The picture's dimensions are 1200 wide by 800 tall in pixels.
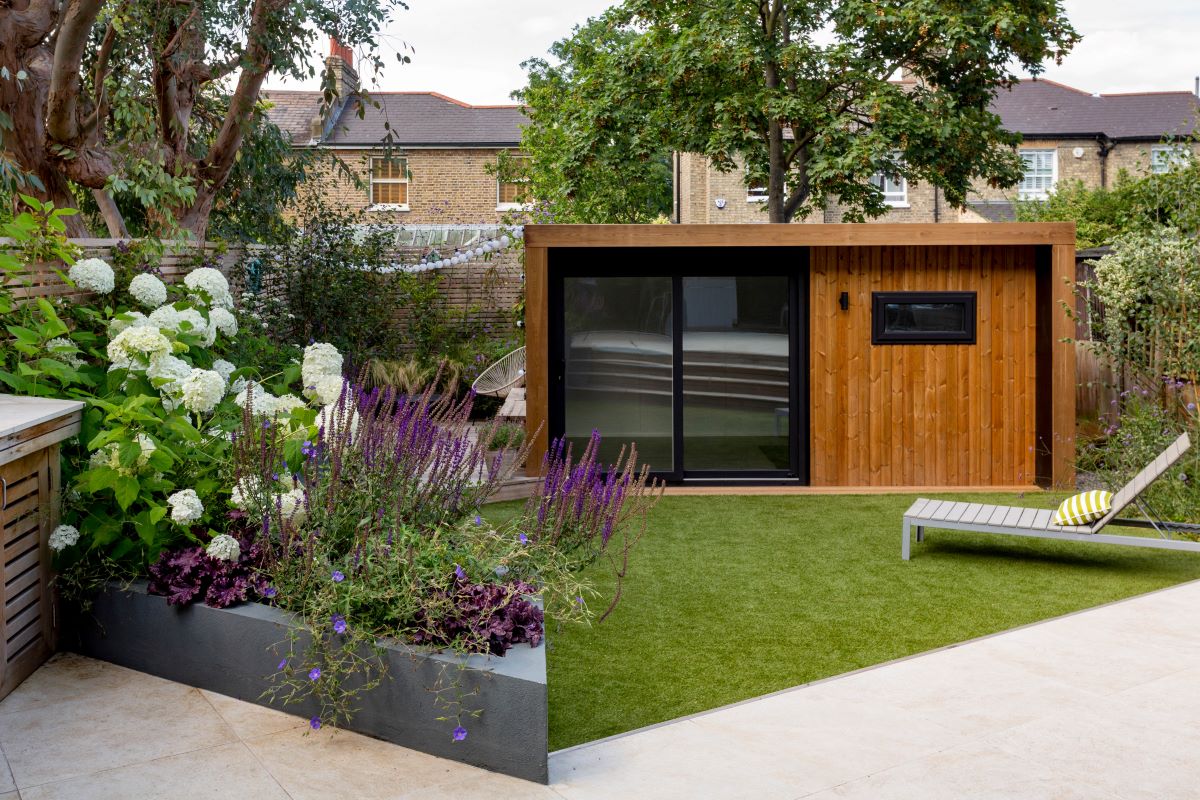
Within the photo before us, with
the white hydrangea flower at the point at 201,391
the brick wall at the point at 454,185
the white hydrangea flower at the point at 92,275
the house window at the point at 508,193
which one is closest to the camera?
the white hydrangea flower at the point at 201,391

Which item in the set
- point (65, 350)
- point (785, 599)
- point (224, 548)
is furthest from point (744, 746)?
point (65, 350)

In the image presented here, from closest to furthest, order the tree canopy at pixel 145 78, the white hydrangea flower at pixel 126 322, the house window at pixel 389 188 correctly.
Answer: the white hydrangea flower at pixel 126 322 < the tree canopy at pixel 145 78 < the house window at pixel 389 188

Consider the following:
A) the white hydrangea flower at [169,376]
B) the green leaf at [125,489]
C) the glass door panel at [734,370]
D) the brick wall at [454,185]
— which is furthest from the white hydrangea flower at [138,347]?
the brick wall at [454,185]

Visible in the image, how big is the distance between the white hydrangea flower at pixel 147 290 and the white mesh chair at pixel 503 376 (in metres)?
6.16

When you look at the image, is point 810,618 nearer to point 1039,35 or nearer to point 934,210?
point 1039,35

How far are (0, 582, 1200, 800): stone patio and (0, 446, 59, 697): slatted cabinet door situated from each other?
100 mm

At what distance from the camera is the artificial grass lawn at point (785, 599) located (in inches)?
186

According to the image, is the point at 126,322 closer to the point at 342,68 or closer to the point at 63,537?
the point at 63,537

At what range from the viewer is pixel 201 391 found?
4.98 m

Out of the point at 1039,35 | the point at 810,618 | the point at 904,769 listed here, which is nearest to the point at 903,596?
the point at 810,618

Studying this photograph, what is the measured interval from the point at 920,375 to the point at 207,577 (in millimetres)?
6919

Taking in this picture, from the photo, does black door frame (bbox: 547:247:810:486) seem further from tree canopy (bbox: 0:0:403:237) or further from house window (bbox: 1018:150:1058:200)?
house window (bbox: 1018:150:1058:200)

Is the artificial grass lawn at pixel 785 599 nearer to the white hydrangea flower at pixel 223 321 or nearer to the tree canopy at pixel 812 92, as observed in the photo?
the white hydrangea flower at pixel 223 321

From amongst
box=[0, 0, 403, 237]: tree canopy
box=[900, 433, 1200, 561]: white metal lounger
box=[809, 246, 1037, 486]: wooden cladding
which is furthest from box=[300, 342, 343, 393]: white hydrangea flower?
box=[809, 246, 1037, 486]: wooden cladding
